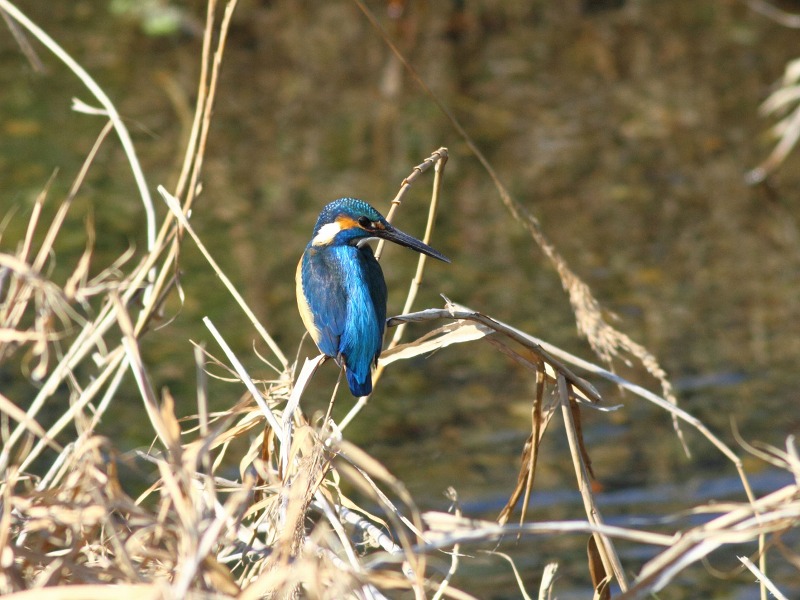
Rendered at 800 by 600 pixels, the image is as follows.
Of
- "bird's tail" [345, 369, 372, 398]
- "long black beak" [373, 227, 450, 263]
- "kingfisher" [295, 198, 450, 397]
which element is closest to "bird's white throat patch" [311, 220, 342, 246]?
"kingfisher" [295, 198, 450, 397]

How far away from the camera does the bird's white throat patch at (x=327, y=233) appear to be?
2.42 metres

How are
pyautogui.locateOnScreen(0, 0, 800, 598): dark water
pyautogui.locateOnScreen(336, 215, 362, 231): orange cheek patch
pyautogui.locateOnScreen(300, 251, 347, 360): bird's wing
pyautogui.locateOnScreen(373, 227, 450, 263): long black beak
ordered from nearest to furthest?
pyautogui.locateOnScreen(373, 227, 450, 263): long black beak
pyautogui.locateOnScreen(300, 251, 347, 360): bird's wing
pyautogui.locateOnScreen(336, 215, 362, 231): orange cheek patch
pyautogui.locateOnScreen(0, 0, 800, 598): dark water

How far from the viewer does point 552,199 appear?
6.11 m

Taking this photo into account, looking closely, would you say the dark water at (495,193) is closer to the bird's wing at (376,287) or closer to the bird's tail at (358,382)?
the bird's wing at (376,287)

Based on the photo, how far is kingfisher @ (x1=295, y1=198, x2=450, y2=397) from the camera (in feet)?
7.18

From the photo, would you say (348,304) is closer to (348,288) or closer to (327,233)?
(348,288)

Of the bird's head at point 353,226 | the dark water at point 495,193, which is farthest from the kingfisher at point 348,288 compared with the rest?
the dark water at point 495,193

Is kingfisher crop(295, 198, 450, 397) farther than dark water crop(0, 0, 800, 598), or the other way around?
dark water crop(0, 0, 800, 598)

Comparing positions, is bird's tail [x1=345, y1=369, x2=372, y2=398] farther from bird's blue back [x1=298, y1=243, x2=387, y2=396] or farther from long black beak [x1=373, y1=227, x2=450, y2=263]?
long black beak [x1=373, y1=227, x2=450, y2=263]

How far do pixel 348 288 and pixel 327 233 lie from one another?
0.62 ft

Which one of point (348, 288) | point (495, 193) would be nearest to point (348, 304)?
point (348, 288)

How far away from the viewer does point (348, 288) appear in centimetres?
233

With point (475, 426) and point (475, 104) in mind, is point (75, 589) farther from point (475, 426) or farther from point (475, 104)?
point (475, 104)

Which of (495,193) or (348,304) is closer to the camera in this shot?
(348,304)
